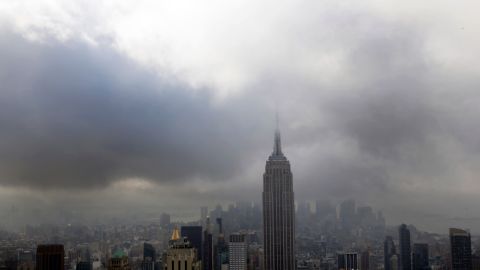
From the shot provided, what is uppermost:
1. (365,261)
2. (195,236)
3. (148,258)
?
(195,236)

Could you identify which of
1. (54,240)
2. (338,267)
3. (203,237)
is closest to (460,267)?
(338,267)

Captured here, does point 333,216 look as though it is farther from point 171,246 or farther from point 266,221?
point 266,221

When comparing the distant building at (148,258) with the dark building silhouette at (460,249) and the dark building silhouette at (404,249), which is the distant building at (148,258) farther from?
the dark building silhouette at (460,249)

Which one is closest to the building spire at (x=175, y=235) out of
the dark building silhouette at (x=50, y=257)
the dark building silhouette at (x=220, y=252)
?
the dark building silhouette at (x=50, y=257)

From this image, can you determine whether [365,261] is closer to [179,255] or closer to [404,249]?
[404,249]

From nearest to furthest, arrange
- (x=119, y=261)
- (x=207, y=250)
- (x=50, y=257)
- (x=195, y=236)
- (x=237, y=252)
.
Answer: (x=50, y=257)
(x=119, y=261)
(x=195, y=236)
(x=207, y=250)
(x=237, y=252)

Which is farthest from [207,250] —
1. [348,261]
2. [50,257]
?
[50,257]

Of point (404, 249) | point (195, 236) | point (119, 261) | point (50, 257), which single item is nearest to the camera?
point (50, 257)
